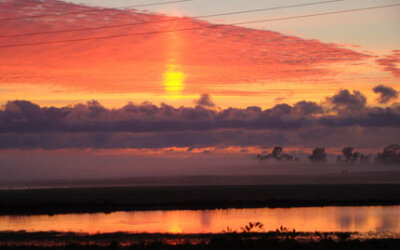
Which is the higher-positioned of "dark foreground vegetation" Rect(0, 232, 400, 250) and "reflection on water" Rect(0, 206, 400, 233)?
"dark foreground vegetation" Rect(0, 232, 400, 250)

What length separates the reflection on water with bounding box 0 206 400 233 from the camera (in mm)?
45875

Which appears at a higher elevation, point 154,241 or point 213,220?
point 154,241

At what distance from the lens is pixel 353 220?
171 ft

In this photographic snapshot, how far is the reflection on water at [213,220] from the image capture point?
4588cm

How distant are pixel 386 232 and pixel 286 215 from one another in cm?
1587

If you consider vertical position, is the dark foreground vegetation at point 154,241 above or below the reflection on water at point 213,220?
above

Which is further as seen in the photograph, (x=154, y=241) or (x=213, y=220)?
(x=213, y=220)

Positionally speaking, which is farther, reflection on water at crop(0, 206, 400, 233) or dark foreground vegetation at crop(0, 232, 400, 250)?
reflection on water at crop(0, 206, 400, 233)

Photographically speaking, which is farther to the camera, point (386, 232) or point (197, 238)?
point (386, 232)

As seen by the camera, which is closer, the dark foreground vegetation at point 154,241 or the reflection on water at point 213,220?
the dark foreground vegetation at point 154,241

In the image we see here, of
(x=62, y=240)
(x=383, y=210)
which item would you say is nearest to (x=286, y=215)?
(x=383, y=210)

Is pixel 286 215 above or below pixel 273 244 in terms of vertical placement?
below

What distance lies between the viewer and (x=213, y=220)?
170 feet

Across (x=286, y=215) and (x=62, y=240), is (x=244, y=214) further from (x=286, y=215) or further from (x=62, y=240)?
(x=62, y=240)
